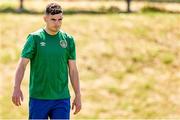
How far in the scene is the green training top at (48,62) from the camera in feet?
22.6

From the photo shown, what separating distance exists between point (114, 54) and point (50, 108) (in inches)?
402

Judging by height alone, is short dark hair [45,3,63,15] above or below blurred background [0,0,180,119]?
above

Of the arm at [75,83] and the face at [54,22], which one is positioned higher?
the face at [54,22]

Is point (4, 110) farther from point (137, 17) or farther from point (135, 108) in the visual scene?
point (137, 17)

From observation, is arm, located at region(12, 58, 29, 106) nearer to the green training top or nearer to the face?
the green training top

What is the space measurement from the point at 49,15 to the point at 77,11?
1320 centimetres

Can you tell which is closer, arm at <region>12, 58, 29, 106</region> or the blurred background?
arm at <region>12, 58, 29, 106</region>

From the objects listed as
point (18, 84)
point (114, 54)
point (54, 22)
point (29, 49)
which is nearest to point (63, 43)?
point (54, 22)

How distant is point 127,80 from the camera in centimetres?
1591

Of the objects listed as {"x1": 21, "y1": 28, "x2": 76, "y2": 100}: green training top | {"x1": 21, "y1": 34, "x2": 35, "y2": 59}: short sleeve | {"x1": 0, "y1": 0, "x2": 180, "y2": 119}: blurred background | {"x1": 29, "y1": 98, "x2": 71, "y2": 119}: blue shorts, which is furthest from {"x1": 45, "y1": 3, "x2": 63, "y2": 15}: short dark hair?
{"x1": 0, "y1": 0, "x2": 180, "y2": 119}: blurred background

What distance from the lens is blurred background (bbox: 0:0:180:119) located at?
47.9ft

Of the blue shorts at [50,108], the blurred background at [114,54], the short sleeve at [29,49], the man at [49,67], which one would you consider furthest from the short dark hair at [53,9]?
the blurred background at [114,54]

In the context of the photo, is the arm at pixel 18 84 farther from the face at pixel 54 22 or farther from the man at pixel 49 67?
the face at pixel 54 22

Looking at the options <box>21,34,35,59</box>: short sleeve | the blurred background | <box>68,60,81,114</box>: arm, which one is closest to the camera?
<box>21,34,35,59</box>: short sleeve
